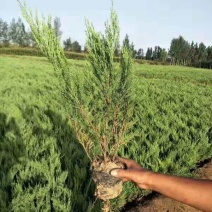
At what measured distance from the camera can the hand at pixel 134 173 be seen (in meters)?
1.62

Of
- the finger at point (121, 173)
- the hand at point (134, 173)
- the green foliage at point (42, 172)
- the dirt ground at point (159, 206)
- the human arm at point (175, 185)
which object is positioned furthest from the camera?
the dirt ground at point (159, 206)

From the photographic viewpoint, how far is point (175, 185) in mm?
1416

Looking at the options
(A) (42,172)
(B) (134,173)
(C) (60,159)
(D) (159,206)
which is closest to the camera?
(B) (134,173)

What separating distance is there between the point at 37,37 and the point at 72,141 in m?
3.18

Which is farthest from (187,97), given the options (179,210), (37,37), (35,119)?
(37,37)

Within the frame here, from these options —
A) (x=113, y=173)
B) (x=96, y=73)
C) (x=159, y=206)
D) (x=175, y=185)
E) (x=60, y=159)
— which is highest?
(x=96, y=73)

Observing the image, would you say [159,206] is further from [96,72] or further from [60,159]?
[96,72]

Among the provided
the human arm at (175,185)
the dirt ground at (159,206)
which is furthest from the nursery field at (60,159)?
the human arm at (175,185)

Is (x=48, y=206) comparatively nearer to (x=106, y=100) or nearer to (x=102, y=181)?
(x=102, y=181)

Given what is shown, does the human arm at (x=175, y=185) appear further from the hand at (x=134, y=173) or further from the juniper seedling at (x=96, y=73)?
the juniper seedling at (x=96, y=73)

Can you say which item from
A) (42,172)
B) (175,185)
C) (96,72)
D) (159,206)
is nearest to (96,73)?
(96,72)

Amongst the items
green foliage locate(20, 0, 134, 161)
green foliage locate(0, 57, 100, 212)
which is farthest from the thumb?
green foliage locate(0, 57, 100, 212)

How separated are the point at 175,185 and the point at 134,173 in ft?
1.07

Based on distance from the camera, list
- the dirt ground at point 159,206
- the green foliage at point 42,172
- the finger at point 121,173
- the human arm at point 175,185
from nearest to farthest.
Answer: the human arm at point 175,185 → the finger at point 121,173 → the green foliage at point 42,172 → the dirt ground at point 159,206
